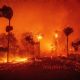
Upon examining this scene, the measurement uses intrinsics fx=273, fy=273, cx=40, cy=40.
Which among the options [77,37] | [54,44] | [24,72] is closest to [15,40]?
[54,44]

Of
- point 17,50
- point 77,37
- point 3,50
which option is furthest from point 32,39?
point 77,37

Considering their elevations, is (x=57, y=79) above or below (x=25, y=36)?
below

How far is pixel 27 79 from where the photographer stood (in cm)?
2555

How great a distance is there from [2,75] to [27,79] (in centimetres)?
286

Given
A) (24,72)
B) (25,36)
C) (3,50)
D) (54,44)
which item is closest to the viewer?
(24,72)

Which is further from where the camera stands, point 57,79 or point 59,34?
point 59,34

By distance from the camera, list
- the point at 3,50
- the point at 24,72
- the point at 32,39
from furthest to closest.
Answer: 1. the point at 32,39
2. the point at 3,50
3. the point at 24,72

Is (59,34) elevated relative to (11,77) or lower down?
elevated

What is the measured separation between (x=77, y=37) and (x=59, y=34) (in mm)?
6553

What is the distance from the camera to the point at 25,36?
90062 mm

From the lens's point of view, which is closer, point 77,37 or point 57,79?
point 57,79

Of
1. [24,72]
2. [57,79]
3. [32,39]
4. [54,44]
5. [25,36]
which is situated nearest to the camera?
[57,79]

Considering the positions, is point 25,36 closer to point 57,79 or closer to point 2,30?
point 2,30

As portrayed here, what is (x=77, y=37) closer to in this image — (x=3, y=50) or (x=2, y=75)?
(x=3, y=50)
